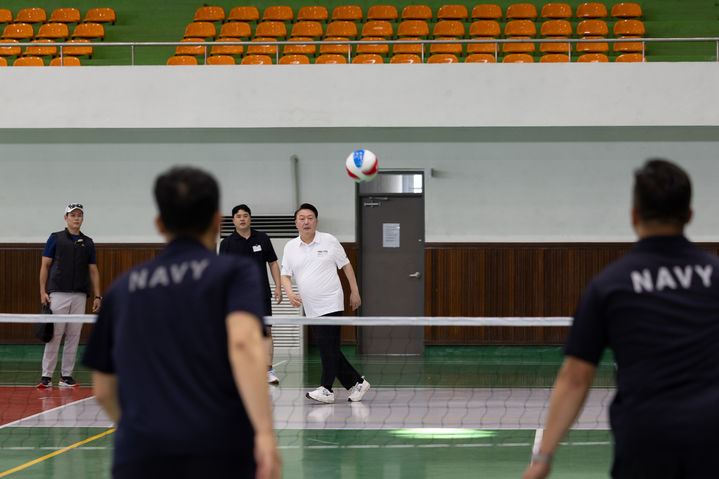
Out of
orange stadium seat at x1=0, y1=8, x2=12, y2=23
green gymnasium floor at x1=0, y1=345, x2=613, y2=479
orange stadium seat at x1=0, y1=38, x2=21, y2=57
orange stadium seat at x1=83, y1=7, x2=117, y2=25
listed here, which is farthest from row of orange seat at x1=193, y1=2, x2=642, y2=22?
green gymnasium floor at x1=0, y1=345, x2=613, y2=479

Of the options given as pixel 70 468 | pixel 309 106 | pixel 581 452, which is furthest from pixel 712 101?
pixel 70 468

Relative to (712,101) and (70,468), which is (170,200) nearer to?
(70,468)

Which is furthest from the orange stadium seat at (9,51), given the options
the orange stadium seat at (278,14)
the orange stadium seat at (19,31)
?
the orange stadium seat at (278,14)

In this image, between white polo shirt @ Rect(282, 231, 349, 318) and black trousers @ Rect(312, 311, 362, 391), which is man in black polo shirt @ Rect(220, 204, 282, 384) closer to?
Answer: white polo shirt @ Rect(282, 231, 349, 318)

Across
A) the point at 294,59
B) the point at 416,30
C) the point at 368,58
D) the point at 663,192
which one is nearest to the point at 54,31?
the point at 294,59

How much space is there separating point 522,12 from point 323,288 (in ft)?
29.8

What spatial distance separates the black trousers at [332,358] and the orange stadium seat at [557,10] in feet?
30.0

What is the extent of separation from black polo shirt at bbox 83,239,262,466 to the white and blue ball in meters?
8.60

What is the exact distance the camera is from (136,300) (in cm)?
256

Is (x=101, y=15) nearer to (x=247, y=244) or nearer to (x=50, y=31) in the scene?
(x=50, y=31)

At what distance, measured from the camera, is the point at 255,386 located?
239 centimetres

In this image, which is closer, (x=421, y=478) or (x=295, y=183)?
(x=421, y=478)

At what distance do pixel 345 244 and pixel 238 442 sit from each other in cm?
1223

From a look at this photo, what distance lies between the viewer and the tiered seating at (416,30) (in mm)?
14609
